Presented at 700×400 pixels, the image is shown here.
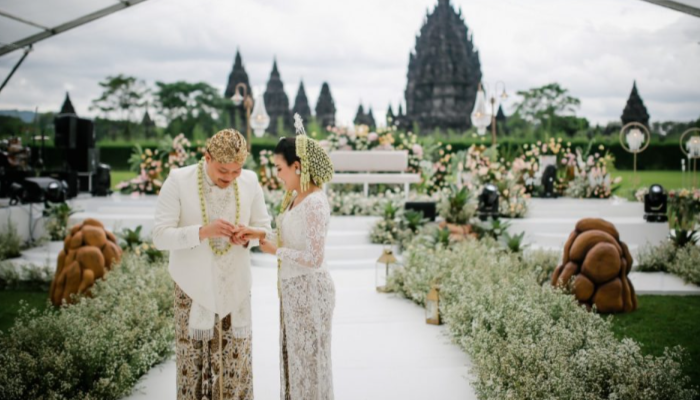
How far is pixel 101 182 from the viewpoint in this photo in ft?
49.5

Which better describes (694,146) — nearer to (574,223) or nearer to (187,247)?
(574,223)

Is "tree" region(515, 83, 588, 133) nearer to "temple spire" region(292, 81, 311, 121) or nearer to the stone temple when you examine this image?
the stone temple

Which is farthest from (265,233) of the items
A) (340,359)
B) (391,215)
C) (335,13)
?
(335,13)

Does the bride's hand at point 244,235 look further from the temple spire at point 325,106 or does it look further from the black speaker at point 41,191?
the temple spire at point 325,106

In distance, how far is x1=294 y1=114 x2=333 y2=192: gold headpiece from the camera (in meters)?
2.93

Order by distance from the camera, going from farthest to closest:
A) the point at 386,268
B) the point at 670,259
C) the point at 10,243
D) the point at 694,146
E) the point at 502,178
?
1. the point at 502,178
2. the point at 694,146
3. the point at 10,243
4. the point at 670,259
5. the point at 386,268

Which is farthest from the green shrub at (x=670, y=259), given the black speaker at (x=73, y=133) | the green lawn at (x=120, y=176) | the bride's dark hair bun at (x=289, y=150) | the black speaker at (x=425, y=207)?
the green lawn at (x=120, y=176)

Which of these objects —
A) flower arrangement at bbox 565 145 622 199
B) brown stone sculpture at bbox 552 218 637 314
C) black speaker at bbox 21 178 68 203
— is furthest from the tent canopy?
flower arrangement at bbox 565 145 622 199

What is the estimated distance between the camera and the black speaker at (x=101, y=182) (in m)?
14.9

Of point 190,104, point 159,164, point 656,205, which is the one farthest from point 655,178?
point 190,104

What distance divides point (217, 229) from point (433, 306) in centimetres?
350

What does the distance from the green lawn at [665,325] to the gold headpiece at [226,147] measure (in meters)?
3.75

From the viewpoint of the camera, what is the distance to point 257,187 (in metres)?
3.17

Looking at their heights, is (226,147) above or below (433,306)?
above
